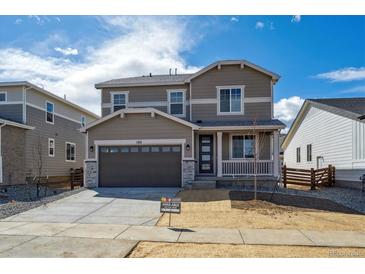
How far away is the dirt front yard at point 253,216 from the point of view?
8.79 m

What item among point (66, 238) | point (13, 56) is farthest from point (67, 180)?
point (66, 238)

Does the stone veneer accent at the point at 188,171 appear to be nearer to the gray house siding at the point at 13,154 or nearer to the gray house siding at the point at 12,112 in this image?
the gray house siding at the point at 13,154

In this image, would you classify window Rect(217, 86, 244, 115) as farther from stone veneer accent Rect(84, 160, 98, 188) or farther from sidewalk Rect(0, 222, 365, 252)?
sidewalk Rect(0, 222, 365, 252)

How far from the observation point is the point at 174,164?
1580 centimetres

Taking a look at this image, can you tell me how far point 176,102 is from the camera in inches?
717

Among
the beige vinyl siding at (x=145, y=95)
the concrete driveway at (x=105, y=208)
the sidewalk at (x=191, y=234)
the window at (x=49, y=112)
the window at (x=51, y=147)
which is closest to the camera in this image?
the sidewalk at (x=191, y=234)

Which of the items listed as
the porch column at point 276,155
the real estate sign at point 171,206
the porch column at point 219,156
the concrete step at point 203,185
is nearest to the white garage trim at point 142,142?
the concrete step at point 203,185

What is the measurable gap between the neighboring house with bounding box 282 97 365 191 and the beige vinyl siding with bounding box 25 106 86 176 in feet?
59.5

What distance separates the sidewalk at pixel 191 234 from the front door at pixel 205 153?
29.4ft

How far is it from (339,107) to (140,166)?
1234 centimetres

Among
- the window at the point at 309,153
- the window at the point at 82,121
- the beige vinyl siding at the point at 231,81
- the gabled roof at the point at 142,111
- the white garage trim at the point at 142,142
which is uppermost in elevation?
the beige vinyl siding at the point at 231,81

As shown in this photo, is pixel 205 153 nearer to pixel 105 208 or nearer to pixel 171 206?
pixel 105 208

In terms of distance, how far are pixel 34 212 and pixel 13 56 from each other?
25.0ft

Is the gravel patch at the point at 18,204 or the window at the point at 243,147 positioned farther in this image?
the window at the point at 243,147
